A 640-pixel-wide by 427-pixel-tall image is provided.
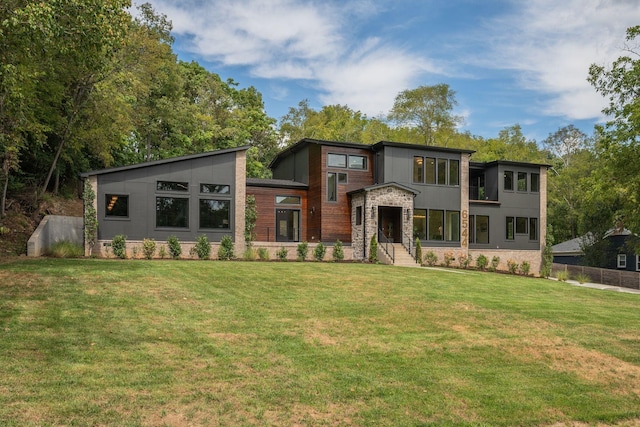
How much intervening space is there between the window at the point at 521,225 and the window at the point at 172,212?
1997 centimetres

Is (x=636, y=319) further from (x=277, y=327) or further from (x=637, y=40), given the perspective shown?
(x=637, y=40)

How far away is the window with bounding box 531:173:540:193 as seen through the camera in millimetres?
28312

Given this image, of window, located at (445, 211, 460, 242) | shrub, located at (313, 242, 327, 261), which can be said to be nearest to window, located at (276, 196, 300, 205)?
shrub, located at (313, 242, 327, 261)

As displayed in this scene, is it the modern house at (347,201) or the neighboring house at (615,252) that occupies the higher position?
the modern house at (347,201)

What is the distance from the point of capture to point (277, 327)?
308 inches

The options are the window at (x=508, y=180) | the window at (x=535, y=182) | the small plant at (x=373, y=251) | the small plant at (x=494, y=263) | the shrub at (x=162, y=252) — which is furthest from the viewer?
the window at (x=535, y=182)

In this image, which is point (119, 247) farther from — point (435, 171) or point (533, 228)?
point (533, 228)

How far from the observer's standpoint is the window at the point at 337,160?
23.4 m

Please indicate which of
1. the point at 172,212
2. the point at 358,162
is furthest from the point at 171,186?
the point at 358,162

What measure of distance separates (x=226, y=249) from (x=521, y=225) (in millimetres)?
18846

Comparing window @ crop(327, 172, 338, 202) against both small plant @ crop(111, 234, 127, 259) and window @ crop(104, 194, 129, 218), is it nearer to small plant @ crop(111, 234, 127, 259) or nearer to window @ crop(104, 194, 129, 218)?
window @ crop(104, 194, 129, 218)

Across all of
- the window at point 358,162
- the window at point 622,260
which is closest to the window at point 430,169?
the window at point 358,162

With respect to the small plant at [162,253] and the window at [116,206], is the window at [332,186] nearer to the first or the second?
the small plant at [162,253]

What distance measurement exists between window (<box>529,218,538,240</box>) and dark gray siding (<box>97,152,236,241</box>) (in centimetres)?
1890
